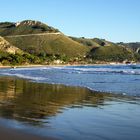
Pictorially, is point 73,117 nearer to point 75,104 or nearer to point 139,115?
point 139,115

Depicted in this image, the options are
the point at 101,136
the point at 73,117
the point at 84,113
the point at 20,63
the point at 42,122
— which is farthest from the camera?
the point at 20,63

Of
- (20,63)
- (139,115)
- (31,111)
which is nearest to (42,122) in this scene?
(31,111)

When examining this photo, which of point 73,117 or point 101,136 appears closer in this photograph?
point 101,136

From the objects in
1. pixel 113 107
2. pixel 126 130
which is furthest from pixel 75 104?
pixel 126 130

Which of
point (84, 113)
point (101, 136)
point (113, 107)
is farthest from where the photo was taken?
point (113, 107)

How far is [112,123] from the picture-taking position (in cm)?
1493

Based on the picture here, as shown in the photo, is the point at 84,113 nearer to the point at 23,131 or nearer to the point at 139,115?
the point at 139,115

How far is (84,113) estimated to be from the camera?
57.5 ft

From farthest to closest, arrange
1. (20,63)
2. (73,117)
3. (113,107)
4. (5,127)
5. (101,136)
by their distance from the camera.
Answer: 1. (20,63)
2. (113,107)
3. (73,117)
4. (5,127)
5. (101,136)

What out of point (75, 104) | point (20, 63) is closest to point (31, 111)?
point (75, 104)

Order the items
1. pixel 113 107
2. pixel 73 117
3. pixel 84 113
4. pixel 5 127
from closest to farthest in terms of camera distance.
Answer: pixel 5 127, pixel 73 117, pixel 84 113, pixel 113 107

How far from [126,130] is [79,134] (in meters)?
1.79

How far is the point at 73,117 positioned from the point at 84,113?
4.27 feet

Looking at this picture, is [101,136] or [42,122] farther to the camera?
[42,122]
